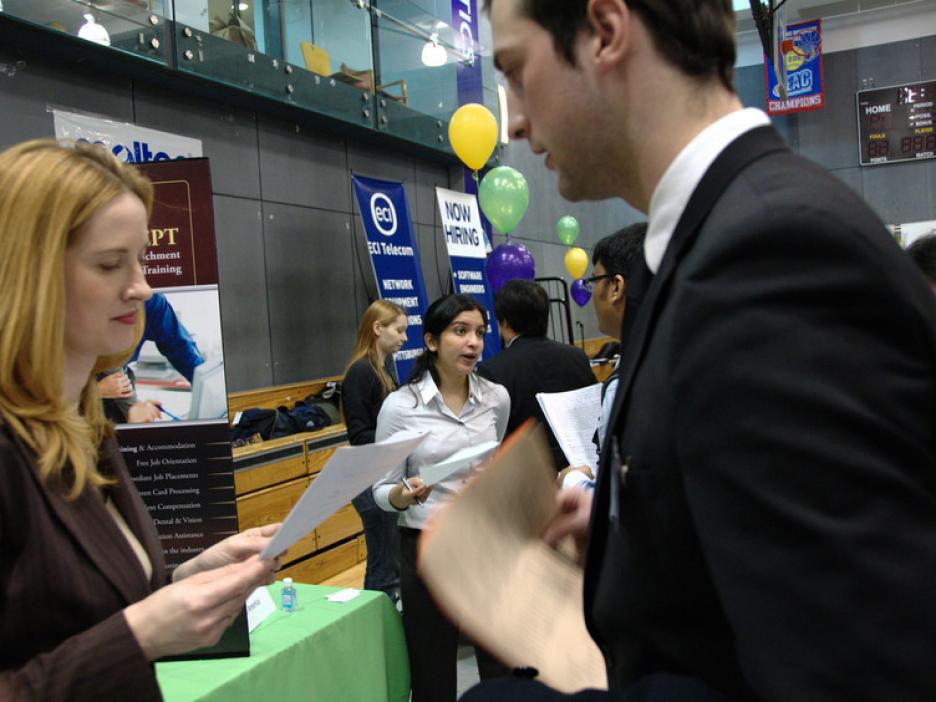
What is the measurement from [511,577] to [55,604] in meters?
0.68

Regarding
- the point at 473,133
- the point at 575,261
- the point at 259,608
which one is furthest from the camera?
the point at 575,261

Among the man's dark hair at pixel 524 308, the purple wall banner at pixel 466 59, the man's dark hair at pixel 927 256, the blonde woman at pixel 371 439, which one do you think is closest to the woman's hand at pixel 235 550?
the man's dark hair at pixel 927 256

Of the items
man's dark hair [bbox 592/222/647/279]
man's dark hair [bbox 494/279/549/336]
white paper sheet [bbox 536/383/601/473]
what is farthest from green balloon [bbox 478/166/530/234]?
white paper sheet [bbox 536/383/601/473]

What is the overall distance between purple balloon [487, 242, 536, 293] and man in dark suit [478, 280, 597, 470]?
385 cm

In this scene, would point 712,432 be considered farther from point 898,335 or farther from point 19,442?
point 19,442

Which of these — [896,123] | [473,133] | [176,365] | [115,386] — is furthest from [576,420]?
[896,123]

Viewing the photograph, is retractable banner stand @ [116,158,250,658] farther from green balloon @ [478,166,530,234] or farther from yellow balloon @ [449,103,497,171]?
green balloon @ [478,166,530,234]

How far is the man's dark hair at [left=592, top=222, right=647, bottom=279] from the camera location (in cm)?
265

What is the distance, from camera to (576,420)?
265cm

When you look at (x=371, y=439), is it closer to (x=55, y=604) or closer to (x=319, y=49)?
(x=55, y=604)

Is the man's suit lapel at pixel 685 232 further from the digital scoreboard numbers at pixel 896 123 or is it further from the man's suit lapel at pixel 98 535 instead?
the digital scoreboard numbers at pixel 896 123

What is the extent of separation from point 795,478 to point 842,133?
48.1ft

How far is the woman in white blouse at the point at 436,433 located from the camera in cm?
273

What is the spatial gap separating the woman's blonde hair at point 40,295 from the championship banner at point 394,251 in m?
4.74
